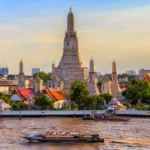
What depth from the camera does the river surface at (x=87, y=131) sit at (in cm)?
3981

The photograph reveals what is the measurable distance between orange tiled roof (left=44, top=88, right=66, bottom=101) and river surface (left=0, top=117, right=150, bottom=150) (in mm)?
14835

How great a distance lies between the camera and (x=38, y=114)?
6856 cm

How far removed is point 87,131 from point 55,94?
33.4m

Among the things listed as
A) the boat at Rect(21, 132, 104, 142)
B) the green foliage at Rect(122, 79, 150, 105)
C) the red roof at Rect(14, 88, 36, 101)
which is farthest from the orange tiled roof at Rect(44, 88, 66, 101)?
the boat at Rect(21, 132, 104, 142)

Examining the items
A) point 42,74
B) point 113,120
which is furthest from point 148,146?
point 42,74

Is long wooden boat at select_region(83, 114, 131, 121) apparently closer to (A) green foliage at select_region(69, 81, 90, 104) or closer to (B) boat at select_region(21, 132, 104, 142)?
(A) green foliage at select_region(69, 81, 90, 104)

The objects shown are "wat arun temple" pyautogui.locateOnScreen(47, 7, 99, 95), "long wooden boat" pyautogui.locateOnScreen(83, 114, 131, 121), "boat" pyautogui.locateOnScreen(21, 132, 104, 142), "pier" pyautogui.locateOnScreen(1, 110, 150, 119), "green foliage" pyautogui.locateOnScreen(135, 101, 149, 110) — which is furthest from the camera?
"wat arun temple" pyautogui.locateOnScreen(47, 7, 99, 95)

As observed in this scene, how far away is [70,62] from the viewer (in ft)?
323

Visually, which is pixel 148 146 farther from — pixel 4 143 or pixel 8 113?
pixel 8 113

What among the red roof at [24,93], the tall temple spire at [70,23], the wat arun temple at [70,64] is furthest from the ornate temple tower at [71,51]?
the red roof at [24,93]

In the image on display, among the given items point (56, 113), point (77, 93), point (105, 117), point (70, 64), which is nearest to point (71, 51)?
point (70, 64)

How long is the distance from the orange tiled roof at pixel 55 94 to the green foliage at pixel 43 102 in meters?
4.78

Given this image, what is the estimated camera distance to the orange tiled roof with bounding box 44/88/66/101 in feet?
265

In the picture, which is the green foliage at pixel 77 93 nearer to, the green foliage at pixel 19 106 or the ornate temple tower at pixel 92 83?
the green foliage at pixel 19 106
